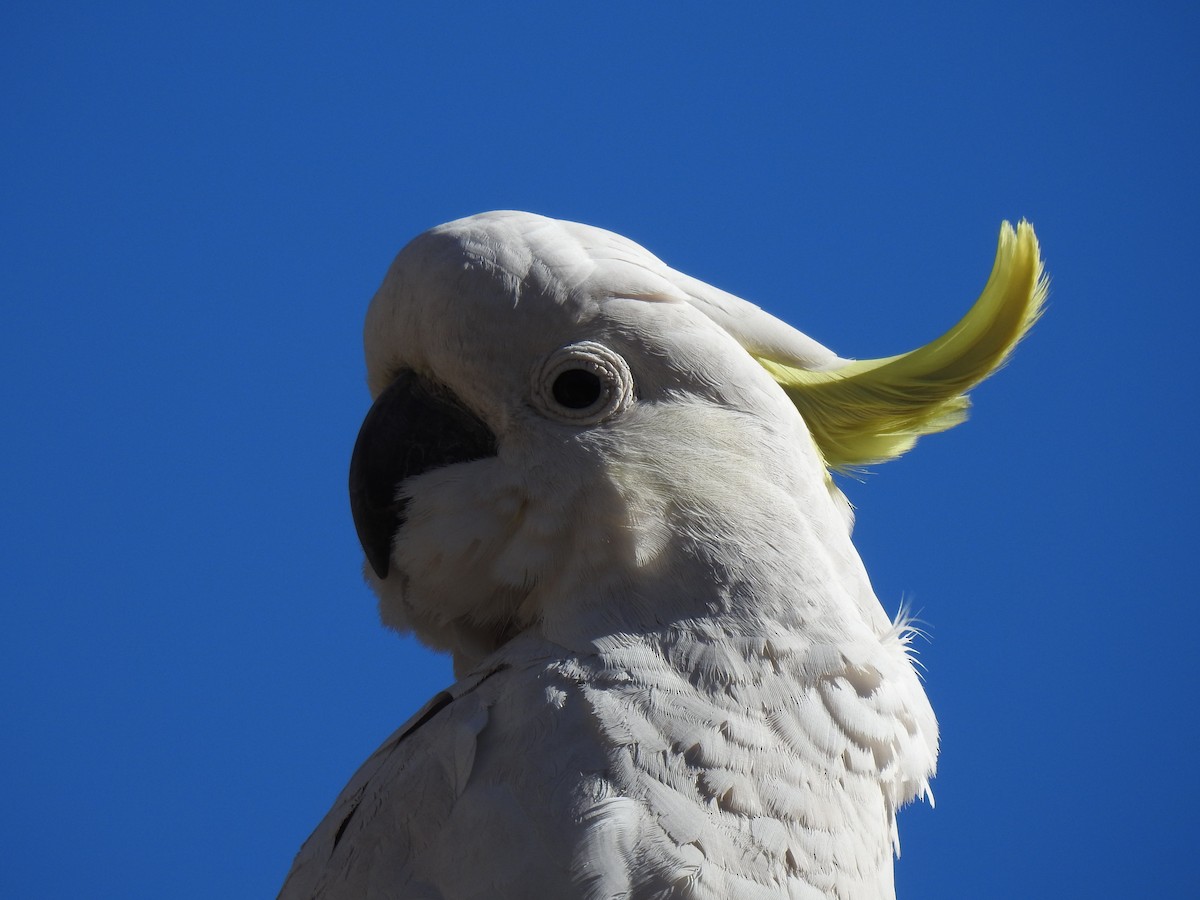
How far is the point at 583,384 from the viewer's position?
6.21 feet

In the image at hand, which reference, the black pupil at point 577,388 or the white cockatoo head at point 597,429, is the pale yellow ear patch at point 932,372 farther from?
the black pupil at point 577,388

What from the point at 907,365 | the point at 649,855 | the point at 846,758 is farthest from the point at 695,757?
the point at 907,365

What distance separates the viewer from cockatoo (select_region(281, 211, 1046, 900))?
5.39 ft

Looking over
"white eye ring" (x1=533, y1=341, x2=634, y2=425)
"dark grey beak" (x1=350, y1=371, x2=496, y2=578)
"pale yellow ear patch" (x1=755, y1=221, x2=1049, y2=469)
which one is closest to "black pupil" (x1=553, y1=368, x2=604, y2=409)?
"white eye ring" (x1=533, y1=341, x2=634, y2=425)

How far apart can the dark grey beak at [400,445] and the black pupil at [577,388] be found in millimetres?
147

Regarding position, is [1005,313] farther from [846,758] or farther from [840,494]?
[846,758]

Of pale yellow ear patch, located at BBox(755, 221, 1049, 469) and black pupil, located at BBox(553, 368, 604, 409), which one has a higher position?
pale yellow ear patch, located at BBox(755, 221, 1049, 469)

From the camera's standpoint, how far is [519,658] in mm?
1852

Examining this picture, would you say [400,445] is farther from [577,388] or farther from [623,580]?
[623,580]

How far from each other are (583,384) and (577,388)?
0.04 feet

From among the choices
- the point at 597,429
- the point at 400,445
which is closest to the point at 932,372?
the point at 597,429

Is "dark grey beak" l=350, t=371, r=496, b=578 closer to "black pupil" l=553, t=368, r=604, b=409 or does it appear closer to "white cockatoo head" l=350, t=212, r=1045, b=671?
"white cockatoo head" l=350, t=212, r=1045, b=671

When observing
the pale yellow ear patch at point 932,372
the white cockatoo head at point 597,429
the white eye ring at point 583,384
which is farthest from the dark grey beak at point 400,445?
the pale yellow ear patch at point 932,372

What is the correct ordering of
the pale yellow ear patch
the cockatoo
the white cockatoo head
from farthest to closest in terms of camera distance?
1. the pale yellow ear patch
2. the white cockatoo head
3. the cockatoo
